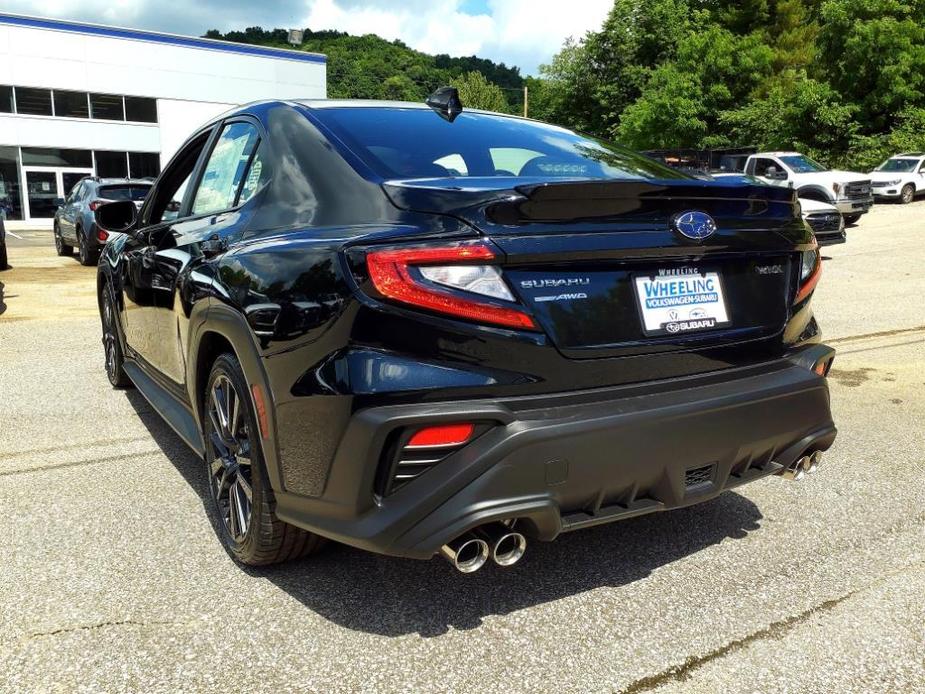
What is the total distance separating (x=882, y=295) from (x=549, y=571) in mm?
8008

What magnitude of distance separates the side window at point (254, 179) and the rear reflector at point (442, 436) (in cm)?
128

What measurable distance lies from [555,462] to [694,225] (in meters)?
0.88

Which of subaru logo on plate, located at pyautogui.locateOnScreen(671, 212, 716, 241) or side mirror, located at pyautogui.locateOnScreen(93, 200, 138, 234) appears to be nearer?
subaru logo on plate, located at pyautogui.locateOnScreen(671, 212, 716, 241)

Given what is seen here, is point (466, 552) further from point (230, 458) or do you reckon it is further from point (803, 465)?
point (803, 465)

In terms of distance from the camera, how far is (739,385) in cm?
250

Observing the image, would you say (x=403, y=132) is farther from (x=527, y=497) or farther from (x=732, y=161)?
(x=732, y=161)

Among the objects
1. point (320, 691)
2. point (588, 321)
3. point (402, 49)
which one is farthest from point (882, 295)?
point (402, 49)

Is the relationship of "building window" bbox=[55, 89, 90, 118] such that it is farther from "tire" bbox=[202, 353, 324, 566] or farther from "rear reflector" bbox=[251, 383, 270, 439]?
"rear reflector" bbox=[251, 383, 270, 439]

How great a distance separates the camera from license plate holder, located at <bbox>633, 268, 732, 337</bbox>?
240cm

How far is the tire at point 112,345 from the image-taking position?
16.1 feet

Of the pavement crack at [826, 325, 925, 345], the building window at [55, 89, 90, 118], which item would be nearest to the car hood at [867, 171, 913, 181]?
the pavement crack at [826, 325, 925, 345]

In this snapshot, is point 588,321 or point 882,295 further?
point 882,295

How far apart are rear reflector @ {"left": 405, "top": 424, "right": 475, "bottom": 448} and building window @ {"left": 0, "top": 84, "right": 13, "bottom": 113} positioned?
32.9 metres

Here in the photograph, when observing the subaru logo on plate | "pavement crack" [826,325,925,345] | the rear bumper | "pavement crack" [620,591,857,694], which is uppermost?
the subaru logo on plate
